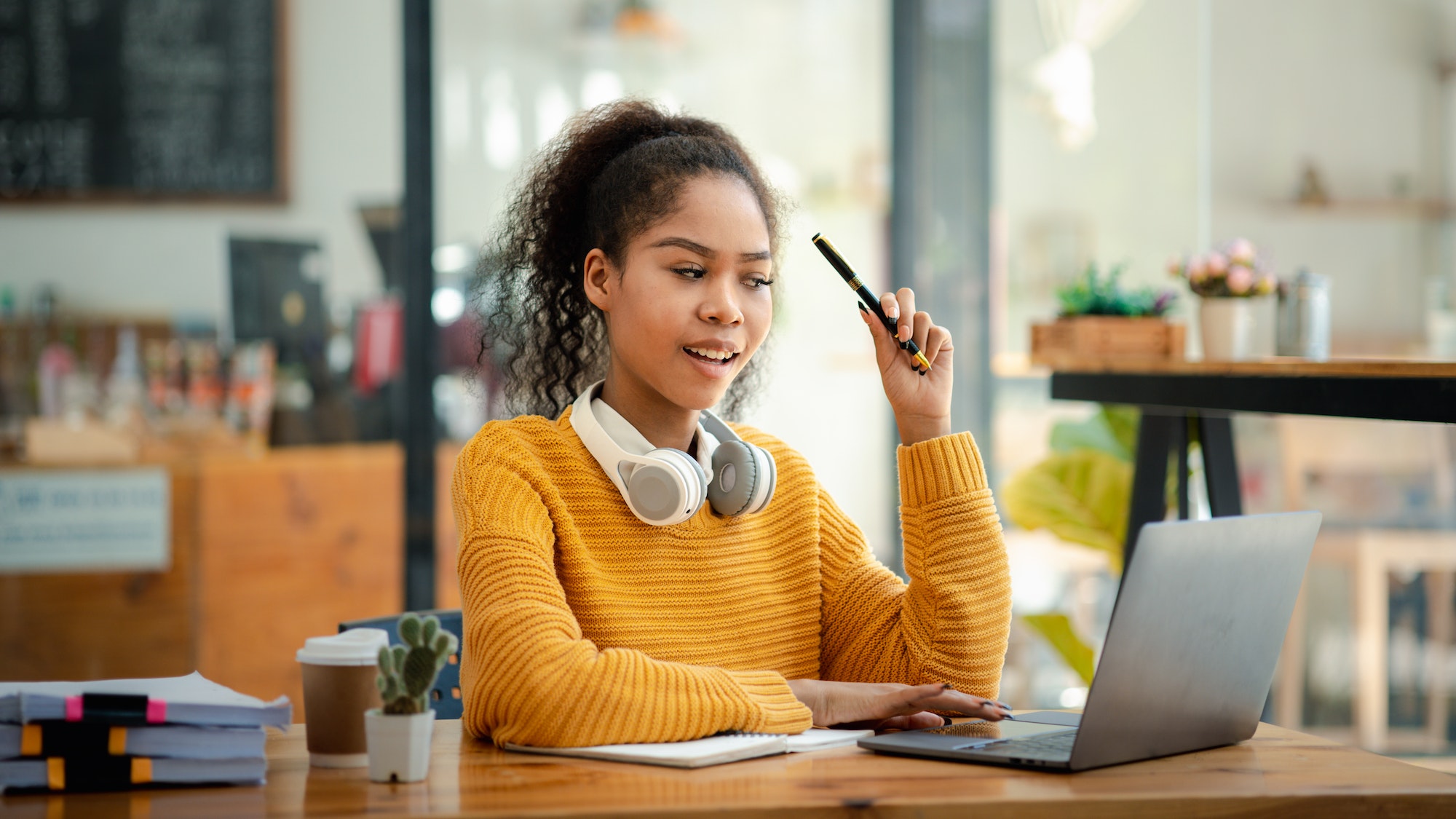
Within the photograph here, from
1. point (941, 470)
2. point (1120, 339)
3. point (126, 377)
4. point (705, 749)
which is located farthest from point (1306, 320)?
point (126, 377)

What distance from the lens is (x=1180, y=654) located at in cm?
104

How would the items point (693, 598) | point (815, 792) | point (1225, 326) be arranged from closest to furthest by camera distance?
point (815, 792) < point (693, 598) < point (1225, 326)

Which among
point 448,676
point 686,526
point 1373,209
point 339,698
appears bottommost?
point 448,676

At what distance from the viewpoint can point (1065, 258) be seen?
3.86 metres

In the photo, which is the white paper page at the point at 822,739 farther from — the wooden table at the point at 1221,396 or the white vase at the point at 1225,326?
the white vase at the point at 1225,326

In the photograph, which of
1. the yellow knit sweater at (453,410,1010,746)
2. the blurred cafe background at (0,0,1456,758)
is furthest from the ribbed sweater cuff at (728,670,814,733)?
the blurred cafe background at (0,0,1456,758)

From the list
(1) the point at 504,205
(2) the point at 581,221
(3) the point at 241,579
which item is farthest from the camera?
(1) the point at 504,205

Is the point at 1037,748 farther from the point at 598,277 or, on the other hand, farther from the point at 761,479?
the point at 598,277

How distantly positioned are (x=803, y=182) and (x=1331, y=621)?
6.08ft

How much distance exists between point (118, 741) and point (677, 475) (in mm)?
512

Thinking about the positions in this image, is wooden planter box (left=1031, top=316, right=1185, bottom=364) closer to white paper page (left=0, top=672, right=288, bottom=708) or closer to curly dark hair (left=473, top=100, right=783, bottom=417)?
curly dark hair (left=473, top=100, right=783, bottom=417)

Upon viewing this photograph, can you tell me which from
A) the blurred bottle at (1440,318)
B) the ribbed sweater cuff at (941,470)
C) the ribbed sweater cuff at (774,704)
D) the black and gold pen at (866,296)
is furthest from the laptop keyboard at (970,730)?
the blurred bottle at (1440,318)

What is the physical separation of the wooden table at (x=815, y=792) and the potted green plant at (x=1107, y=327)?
5.56 ft

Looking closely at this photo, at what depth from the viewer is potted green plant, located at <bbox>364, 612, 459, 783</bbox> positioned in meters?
0.99
